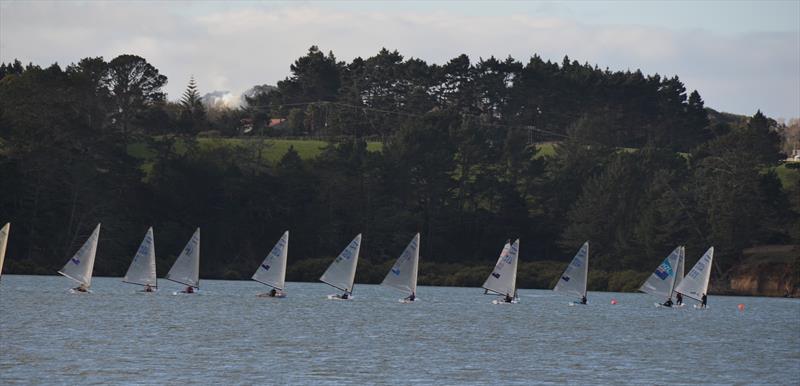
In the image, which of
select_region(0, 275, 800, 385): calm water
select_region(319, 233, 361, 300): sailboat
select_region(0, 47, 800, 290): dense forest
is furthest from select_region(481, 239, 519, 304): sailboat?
select_region(0, 47, 800, 290): dense forest

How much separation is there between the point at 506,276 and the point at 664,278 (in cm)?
1188

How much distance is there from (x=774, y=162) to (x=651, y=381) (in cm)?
11370

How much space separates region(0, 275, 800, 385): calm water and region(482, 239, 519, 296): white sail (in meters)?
1.51

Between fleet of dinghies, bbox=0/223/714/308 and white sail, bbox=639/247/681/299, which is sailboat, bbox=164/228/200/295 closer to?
fleet of dinghies, bbox=0/223/714/308

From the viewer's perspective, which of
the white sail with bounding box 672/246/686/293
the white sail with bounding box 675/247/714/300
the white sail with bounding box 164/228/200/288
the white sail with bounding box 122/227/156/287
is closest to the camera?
the white sail with bounding box 122/227/156/287

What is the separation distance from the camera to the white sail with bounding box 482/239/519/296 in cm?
8106

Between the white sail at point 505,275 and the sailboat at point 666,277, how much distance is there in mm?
9454

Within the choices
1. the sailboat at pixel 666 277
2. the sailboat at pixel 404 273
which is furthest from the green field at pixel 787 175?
the sailboat at pixel 404 273

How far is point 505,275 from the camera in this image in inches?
3253

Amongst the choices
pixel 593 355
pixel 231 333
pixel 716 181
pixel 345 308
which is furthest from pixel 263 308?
pixel 716 181

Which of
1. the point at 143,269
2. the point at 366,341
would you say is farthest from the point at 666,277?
the point at 366,341

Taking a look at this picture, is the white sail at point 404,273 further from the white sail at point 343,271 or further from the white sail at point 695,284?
the white sail at point 695,284

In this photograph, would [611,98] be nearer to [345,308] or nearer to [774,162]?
[774,162]

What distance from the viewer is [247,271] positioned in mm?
121188
